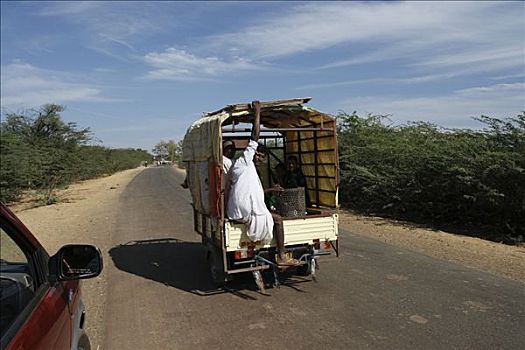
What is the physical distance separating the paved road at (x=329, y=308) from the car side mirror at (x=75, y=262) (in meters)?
2.47

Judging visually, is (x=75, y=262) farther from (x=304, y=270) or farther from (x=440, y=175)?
(x=440, y=175)

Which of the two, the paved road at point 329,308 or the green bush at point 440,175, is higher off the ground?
the green bush at point 440,175

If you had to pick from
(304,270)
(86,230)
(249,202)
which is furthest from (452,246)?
(86,230)

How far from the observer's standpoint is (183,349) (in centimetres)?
488

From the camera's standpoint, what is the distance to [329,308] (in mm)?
5938

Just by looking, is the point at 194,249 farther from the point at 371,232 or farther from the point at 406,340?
the point at 406,340

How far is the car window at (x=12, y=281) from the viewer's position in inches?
92.2

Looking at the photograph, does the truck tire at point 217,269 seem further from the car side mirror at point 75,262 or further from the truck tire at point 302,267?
the car side mirror at point 75,262

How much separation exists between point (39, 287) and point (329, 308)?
405cm

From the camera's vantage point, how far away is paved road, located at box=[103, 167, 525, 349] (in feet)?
16.3

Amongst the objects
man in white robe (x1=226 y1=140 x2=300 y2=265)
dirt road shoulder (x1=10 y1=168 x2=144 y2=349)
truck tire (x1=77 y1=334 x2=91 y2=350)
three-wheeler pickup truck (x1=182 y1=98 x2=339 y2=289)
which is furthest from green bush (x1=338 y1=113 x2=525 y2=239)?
truck tire (x1=77 y1=334 x2=91 y2=350)

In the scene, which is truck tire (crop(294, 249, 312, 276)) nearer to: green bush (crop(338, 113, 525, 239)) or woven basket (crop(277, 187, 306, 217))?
woven basket (crop(277, 187, 306, 217))

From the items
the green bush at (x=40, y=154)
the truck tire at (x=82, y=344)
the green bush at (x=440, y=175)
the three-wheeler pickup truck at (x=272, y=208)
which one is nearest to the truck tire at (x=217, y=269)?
the three-wheeler pickup truck at (x=272, y=208)

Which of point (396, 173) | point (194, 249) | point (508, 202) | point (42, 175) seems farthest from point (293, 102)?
point (42, 175)
